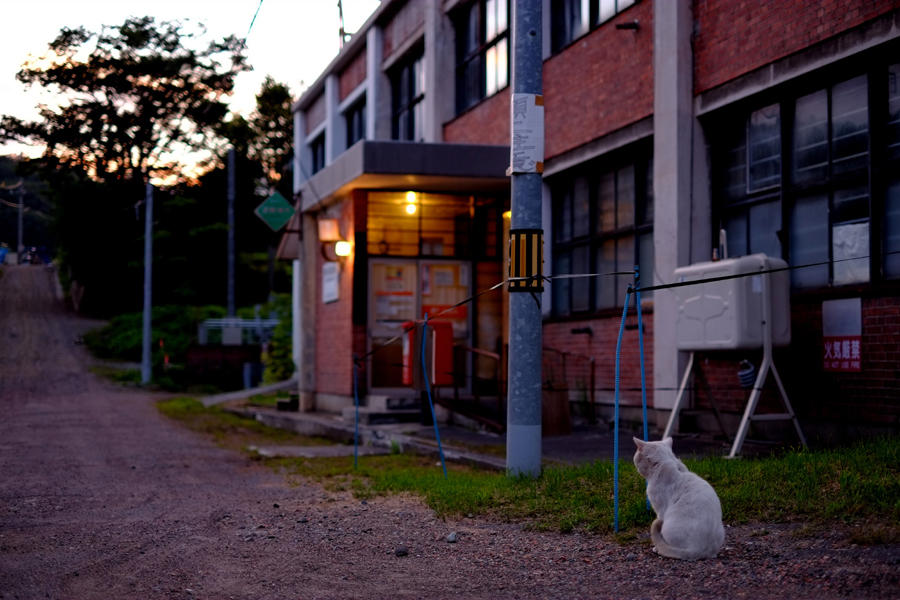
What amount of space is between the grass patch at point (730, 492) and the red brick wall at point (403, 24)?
12.3 m

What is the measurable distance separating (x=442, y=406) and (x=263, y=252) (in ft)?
145

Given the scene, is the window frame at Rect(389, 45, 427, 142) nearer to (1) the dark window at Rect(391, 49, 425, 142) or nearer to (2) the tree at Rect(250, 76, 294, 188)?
(1) the dark window at Rect(391, 49, 425, 142)

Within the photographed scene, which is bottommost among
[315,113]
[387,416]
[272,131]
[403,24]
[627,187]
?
[387,416]

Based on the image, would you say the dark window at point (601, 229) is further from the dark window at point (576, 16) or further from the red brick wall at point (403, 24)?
the red brick wall at point (403, 24)

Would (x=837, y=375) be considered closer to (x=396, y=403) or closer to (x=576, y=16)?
(x=576, y=16)

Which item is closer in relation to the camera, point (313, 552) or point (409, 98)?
point (313, 552)

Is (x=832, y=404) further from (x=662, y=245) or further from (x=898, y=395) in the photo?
(x=662, y=245)

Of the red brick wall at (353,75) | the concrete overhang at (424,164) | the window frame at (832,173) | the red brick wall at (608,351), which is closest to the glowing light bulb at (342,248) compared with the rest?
the concrete overhang at (424,164)

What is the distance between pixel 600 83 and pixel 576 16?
1494 mm

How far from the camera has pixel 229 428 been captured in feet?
60.1

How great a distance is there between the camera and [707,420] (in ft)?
37.5

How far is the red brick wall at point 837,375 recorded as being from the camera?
8.94 m

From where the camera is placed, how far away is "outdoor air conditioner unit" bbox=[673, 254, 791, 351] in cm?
897

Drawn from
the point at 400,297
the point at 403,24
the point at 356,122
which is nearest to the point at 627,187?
the point at 400,297
